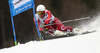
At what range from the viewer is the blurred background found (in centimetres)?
1723

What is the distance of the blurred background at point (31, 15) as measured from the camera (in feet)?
56.5

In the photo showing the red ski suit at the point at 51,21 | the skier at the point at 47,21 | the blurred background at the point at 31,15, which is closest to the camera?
the skier at the point at 47,21

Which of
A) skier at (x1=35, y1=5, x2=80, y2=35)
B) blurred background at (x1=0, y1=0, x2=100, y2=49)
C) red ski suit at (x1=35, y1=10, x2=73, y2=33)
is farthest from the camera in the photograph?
blurred background at (x1=0, y1=0, x2=100, y2=49)

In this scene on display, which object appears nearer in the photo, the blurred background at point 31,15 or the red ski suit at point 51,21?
the red ski suit at point 51,21

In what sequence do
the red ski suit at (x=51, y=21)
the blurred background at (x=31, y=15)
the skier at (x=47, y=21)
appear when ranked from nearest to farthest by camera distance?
the skier at (x=47, y=21), the red ski suit at (x=51, y=21), the blurred background at (x=31, y=15)

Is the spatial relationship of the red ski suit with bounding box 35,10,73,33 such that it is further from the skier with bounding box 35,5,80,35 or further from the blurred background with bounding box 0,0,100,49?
the blurred background with bounding box 0,0,100,49

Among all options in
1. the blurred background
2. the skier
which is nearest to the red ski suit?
the skier

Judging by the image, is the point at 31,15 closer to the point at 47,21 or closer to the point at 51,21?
the point at 51,21

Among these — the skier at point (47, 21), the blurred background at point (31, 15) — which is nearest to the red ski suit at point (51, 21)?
the skier at point (47, 21)

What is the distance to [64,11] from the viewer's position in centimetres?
1862

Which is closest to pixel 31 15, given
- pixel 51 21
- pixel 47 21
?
pixel 51 21

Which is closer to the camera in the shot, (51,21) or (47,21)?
(47,21)

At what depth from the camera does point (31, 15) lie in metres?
18.3

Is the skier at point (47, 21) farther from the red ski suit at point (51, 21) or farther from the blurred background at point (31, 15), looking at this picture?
the blurred background at point (31, 15)
